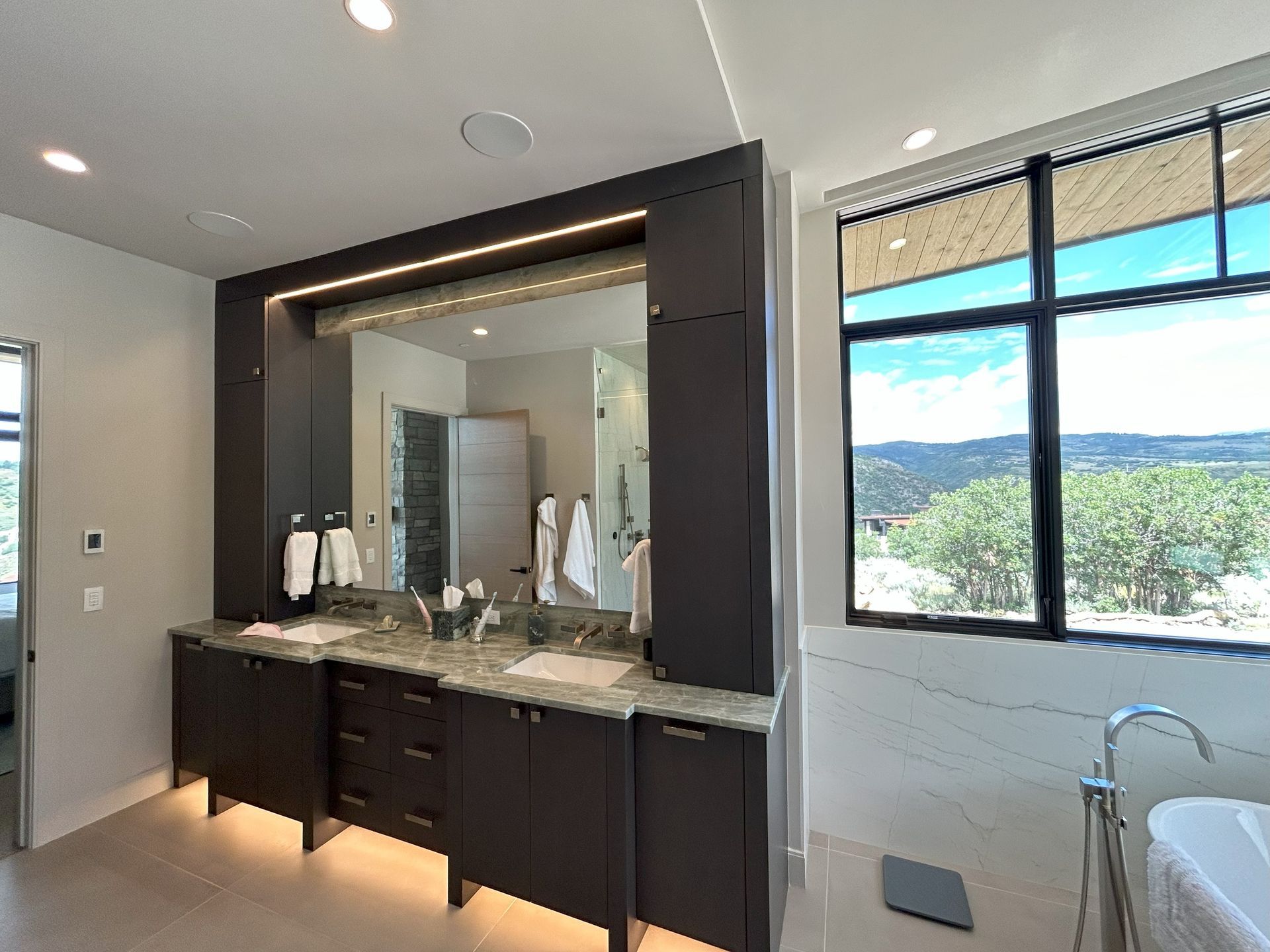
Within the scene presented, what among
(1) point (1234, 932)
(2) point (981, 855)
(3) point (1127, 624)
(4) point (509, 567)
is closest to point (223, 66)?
(4) point (509, 567)

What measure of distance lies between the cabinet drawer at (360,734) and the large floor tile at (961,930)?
1.81 meters

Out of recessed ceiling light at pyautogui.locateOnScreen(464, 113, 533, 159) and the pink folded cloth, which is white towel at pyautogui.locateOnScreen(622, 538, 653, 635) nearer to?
recessed ceiling light at pyautogui.locateOnScreen(464, 113, 533, 159)

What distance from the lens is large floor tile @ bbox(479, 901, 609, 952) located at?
5.82 ft

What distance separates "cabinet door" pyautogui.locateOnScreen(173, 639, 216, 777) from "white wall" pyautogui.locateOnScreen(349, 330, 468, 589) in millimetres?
794

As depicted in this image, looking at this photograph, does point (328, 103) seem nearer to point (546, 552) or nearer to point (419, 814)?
point (546, 552)

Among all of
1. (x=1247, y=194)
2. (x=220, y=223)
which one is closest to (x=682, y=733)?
(x=1247, y=194)

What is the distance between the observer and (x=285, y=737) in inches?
91.0

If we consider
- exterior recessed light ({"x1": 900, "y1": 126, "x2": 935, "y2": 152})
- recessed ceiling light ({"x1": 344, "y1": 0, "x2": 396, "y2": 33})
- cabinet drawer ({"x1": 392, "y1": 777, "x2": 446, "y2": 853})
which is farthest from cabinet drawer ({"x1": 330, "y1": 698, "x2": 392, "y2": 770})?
exterior recessed light ({"x1": 900, "y1": 126, "x2": 935, "y2": 152})

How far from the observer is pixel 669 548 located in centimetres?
192

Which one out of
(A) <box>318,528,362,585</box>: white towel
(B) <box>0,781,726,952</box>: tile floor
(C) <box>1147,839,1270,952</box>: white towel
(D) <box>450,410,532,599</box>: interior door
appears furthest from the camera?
(A) <box>318,528,362,585</box>: white towel

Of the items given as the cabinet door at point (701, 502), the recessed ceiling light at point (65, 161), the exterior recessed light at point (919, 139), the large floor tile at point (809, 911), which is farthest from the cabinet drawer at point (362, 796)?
the exterior recessed light at point (919, 139)

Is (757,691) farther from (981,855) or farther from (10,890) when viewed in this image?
(10,890)

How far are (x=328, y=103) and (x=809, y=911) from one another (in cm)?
317

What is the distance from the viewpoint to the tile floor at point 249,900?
178cm
